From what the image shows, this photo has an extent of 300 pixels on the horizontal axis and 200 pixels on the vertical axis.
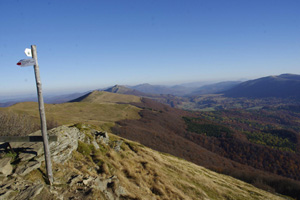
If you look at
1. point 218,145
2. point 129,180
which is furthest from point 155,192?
point 218,145

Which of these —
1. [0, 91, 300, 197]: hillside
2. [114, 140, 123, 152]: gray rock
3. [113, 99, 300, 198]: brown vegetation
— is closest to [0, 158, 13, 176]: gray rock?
[114, 140, 123, 152]: gray rock

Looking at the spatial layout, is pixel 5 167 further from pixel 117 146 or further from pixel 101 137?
→ pixel 117 146

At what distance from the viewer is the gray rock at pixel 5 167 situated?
12004 millimetres

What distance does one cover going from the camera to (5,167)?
12336 millimetres

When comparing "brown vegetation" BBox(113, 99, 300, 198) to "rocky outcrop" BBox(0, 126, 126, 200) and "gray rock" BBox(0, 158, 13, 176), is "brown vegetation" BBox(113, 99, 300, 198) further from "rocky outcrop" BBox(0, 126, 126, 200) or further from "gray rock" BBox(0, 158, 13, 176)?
"gray rock" BBox(0, 158, 13, 176)

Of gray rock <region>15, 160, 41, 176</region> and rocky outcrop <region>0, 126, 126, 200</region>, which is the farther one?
gray rock <region>15, 160, 41, 176</region>

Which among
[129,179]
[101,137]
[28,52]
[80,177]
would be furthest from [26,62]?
[101,137]

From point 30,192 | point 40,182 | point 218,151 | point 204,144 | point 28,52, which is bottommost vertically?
point 218,151

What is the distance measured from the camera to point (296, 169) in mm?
137250

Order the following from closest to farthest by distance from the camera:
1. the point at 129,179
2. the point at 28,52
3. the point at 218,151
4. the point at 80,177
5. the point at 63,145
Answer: the point at 28,52 → the point at 80,177 → the point at 63,145 → the point at 129,179 → the point at 218,151

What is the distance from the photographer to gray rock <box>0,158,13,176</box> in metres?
12.0

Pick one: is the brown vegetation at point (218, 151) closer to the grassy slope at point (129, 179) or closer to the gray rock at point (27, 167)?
the grassy slope at point (129, 179)

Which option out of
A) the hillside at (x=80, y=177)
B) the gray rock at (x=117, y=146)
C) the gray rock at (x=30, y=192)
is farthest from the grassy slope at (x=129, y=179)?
the gray rock at (x=117, y=146)

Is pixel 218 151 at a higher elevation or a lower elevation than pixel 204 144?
lower
